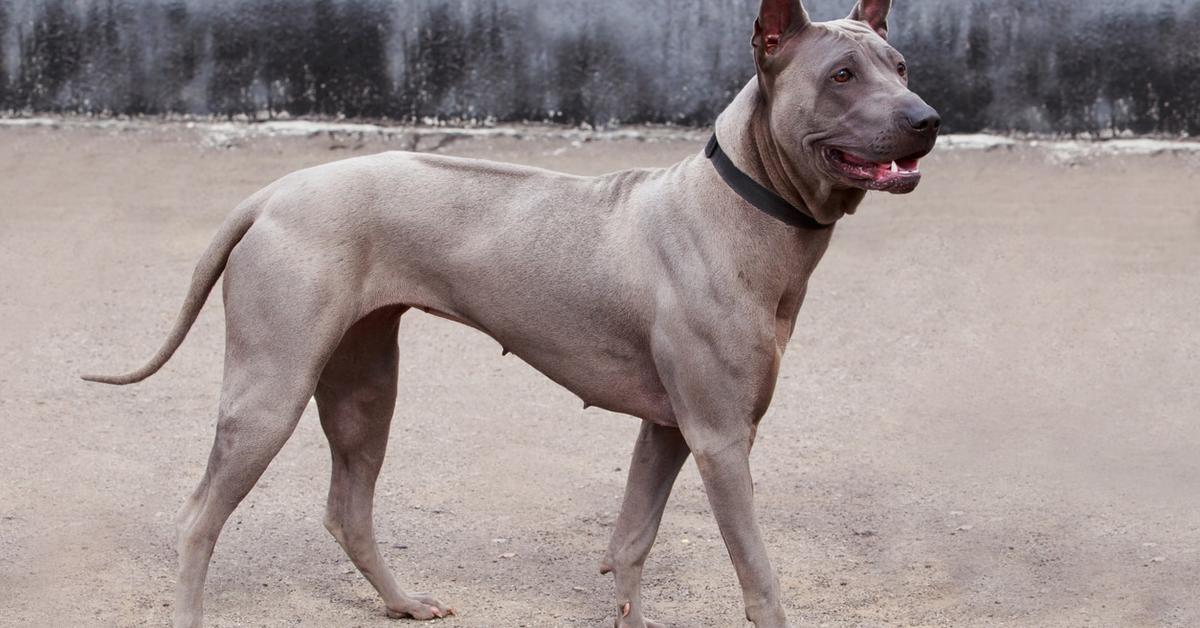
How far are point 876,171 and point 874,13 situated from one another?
25.7 inches

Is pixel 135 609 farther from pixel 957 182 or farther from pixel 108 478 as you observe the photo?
pixel 957 182

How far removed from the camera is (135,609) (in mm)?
5324

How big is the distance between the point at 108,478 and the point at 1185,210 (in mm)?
6625

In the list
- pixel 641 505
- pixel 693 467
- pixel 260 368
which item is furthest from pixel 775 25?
pixel 693 467

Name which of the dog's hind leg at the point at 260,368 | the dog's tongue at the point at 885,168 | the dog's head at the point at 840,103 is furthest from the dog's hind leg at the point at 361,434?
the dog's tongue at the point at 885,168

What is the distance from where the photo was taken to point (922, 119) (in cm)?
402

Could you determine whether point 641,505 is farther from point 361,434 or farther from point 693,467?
point 693,467

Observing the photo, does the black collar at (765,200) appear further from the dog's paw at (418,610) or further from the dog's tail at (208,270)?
the dog's paw at (418,610)

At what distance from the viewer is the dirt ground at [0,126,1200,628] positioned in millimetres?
5598

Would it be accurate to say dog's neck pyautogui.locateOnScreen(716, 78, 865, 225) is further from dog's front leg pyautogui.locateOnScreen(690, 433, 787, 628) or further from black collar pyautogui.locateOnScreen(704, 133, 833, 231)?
dog's front leg pyautogui.locateOnScreen(690, 433, 787, 628)

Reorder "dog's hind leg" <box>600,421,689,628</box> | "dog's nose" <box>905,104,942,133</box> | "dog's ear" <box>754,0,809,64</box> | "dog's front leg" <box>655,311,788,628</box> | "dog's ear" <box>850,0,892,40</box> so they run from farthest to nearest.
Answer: "dog's hind leg" <box>600,421,689,628</box> < "dog's ear" <box>850,0,892,40</box> < "dog's front leg" <box>655,311,788,628</box> < "dog's ear" <box>754,0,809,64</box> < "dog's nose" <box>905,104,942,133</box>

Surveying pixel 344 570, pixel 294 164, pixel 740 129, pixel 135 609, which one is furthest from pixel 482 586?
pixel 294 164

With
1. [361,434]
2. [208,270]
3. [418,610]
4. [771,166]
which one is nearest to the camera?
[771,166]

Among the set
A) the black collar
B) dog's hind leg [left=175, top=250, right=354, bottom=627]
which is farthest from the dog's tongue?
dog's hind leg [left=175, top=250, right=354, bottom=627]
